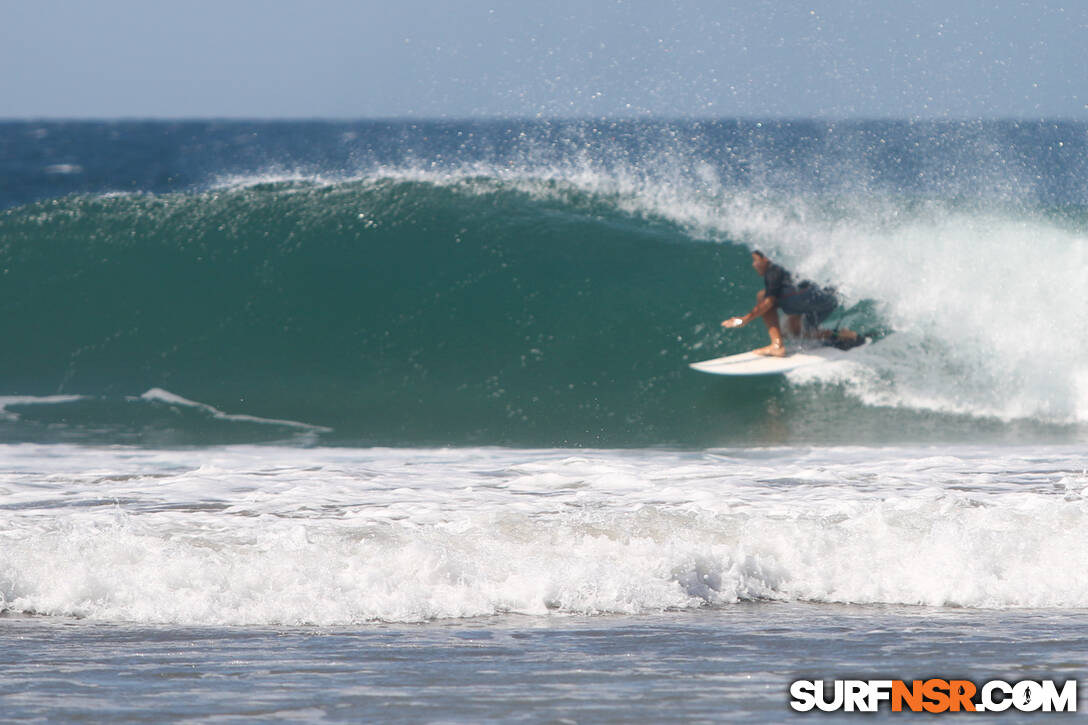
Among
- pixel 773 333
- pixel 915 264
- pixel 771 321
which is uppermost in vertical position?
pixel 915 264

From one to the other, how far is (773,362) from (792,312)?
19.5 inches

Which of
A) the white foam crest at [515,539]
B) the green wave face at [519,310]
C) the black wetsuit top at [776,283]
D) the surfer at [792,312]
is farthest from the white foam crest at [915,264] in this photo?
the white foam crest at [515,539]

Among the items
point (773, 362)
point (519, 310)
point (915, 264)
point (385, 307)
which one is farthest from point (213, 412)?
point (915, 264)

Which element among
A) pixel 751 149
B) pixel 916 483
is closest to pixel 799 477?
pixel 916 483

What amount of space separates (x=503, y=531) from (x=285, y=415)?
4225mm

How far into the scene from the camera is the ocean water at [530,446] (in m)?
3.71

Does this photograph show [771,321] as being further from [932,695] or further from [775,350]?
[932,695]

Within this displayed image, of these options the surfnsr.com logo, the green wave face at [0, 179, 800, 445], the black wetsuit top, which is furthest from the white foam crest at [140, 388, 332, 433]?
the surfnsr.com logo

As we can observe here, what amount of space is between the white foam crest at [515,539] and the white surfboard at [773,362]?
87.1 inches

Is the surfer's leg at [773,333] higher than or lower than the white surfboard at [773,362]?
higher

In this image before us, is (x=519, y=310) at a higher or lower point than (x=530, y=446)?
higher

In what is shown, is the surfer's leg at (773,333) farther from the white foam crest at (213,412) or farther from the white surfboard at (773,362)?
the white foam crest at (213,412)

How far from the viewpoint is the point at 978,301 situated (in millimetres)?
10062

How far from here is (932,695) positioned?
Answer: 10.5 ft
